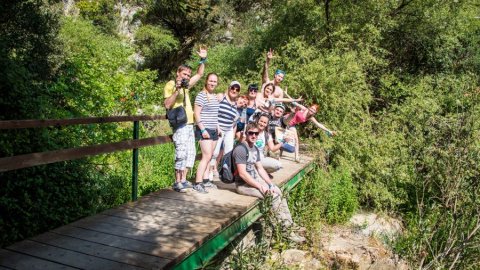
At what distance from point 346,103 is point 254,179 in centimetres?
583

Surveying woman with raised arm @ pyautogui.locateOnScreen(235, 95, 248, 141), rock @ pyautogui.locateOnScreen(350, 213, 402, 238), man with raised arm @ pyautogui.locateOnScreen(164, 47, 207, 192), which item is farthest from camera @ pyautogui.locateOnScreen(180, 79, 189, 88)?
rock @ pyautogui.locateOnScreen(350, 213, 402, 238)

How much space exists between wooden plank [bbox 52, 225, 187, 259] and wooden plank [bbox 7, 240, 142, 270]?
0.31 m

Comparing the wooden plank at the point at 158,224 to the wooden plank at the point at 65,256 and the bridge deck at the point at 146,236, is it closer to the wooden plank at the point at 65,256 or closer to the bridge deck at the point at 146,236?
the bridge deck at the point at 146,236

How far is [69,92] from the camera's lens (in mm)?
8172

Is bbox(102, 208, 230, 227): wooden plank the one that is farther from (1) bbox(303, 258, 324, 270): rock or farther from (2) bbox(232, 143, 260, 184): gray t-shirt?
(1) bbox(303, 258, 324, 270): rock

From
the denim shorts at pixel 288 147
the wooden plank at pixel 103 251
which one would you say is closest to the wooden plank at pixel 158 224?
the wooden plank at pixel 103 251

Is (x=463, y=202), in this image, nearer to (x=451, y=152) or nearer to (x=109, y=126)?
(x=451, y=152)

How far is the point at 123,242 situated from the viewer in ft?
12.1

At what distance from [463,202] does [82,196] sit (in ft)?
19.2

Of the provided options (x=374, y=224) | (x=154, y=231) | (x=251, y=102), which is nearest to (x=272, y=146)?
(x=251, y=102)

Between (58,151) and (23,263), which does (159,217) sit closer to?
(58,151)

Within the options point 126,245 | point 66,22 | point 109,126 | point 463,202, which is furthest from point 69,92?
point 66,22

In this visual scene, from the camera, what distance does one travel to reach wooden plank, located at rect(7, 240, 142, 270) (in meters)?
3.15

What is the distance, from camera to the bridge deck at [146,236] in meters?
3.24
